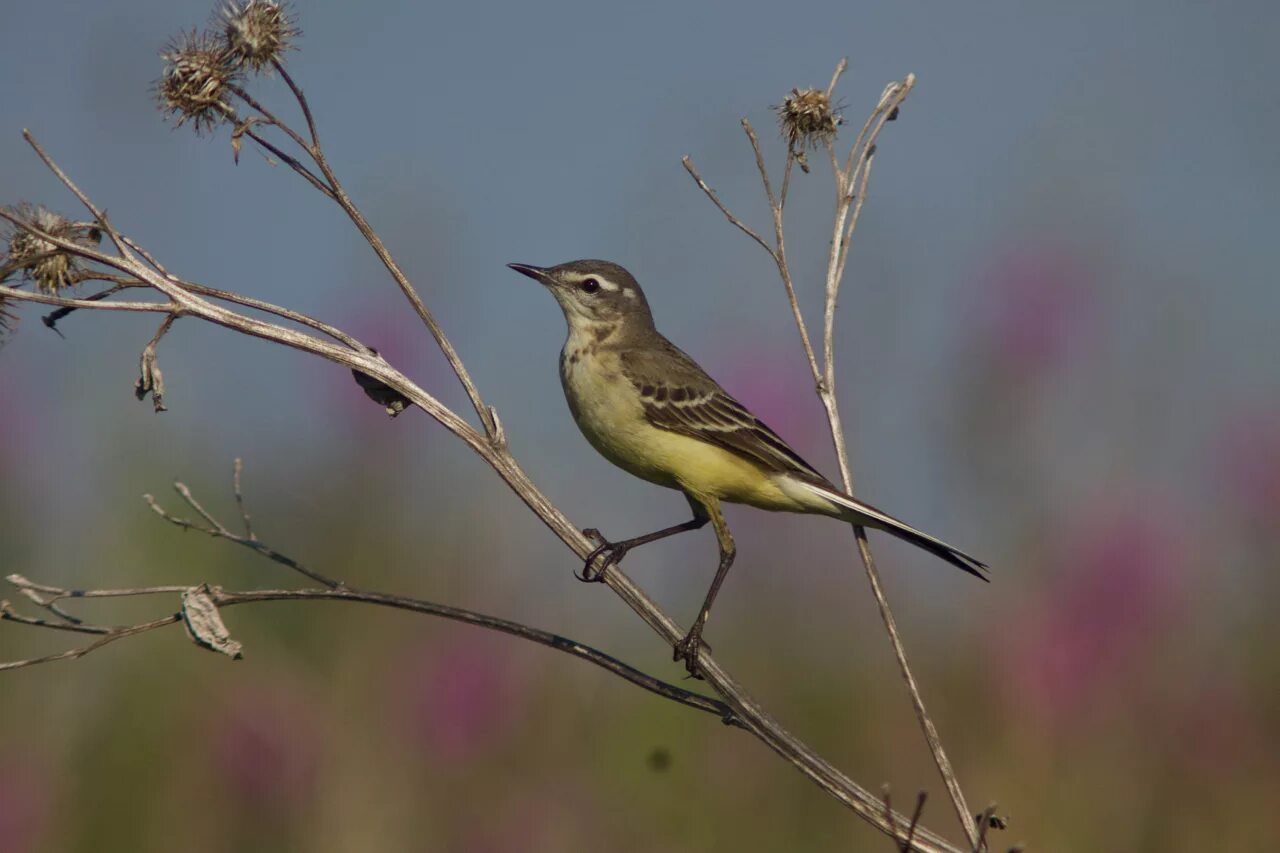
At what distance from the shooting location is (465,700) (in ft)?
18.7

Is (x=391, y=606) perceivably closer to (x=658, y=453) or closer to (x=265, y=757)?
(x=658, y=453)

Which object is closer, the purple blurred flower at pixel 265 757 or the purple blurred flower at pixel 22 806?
the purple blurred flower at pixel 22 806

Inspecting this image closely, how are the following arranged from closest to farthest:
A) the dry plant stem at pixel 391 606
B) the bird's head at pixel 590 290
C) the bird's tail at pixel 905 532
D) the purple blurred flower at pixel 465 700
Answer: the dry plant stem at pixel 391 606 < the bird's tail at pixel 905 532 < the purple blurred flower at pixel 465 700 < the bird's head at pixel 590 290

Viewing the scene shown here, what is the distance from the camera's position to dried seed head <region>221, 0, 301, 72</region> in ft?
12.1

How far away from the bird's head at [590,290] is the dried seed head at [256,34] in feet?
8.24

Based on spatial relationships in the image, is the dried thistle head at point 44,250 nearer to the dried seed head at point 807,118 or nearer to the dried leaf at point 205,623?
the dried leaf at point 205,623

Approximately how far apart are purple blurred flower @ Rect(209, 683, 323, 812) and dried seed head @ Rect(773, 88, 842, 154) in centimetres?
349

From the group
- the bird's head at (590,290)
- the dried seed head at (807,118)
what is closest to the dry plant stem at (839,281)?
the dried seed head at (807,118)

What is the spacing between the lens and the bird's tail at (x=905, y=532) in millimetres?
4105

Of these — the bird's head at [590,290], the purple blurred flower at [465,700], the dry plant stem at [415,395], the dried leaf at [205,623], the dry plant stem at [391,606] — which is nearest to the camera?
the dry plant stem at [391,606]

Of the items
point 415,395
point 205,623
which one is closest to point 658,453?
point 415,395

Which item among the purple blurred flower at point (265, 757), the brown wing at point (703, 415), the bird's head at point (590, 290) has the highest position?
the bird's head at point (590, 290)

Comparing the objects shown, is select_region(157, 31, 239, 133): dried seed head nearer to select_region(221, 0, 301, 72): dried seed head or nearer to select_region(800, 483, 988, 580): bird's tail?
select_region(221, 0, 301, 72): dried seed head

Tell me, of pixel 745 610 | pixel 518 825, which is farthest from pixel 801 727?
pixel 518 825
